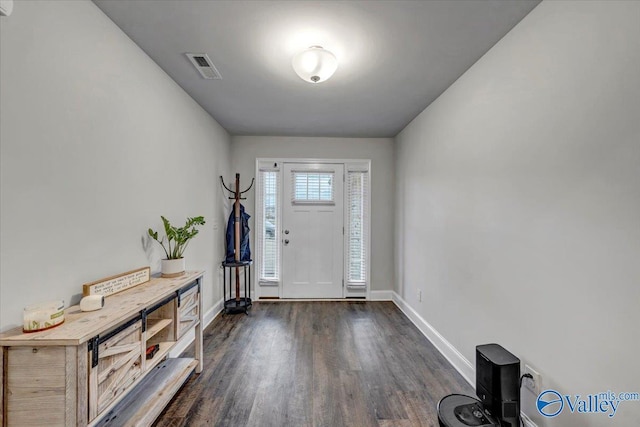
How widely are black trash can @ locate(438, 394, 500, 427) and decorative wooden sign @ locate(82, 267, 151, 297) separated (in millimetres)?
2039

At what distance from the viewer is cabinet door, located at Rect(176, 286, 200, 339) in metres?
1.92

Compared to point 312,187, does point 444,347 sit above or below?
below

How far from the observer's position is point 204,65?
84.8 inches

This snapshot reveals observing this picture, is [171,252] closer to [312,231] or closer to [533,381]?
[312,231]

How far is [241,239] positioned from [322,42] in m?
2.66

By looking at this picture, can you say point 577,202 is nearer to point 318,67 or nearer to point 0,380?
point 318,67

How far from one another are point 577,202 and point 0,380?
101 inches

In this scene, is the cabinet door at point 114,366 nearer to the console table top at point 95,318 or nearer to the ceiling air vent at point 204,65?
the console table top at point 95,318

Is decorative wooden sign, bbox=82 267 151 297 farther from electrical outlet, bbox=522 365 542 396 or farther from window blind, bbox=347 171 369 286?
window blind, bbox=347 171 369 286

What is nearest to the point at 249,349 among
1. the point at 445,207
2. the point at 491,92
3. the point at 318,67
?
the point at 445,207

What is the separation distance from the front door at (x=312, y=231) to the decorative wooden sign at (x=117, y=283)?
7.89ft

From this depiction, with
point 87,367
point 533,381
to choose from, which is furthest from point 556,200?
point 87,367

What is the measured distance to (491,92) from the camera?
191cm

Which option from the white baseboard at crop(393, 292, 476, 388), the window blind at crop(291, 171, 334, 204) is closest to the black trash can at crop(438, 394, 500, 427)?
the white baseboard at crop(393, 292, 476, 388)
